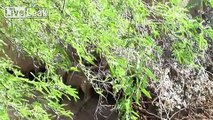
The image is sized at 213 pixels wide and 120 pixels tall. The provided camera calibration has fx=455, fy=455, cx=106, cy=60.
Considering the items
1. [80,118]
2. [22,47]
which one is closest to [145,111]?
[80,118]

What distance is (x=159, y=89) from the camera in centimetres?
300

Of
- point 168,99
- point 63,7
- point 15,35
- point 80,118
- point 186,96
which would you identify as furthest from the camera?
point 80,118

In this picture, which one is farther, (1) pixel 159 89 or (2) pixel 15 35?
(1) pixel 159 89

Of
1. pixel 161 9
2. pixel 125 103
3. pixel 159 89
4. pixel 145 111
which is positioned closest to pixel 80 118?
pixel 145 111

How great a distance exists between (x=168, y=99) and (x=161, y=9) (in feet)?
2.46

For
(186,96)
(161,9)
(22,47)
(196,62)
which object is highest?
(161,9)

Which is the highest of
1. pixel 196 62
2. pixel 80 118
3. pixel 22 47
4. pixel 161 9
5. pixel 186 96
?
pixel 161 9

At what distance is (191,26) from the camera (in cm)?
242

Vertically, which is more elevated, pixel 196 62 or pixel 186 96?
pixel 196 62

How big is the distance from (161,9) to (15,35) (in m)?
0.80

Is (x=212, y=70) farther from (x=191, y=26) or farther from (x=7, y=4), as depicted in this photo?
(x=7, y=4)

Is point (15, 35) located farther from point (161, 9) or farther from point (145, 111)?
point (145, 111)

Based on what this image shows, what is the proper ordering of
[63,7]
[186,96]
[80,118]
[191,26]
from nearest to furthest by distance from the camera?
[63,7] → [191,26] → [186,96] → [80,118]

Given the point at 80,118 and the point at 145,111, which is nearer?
the point at 145,111
